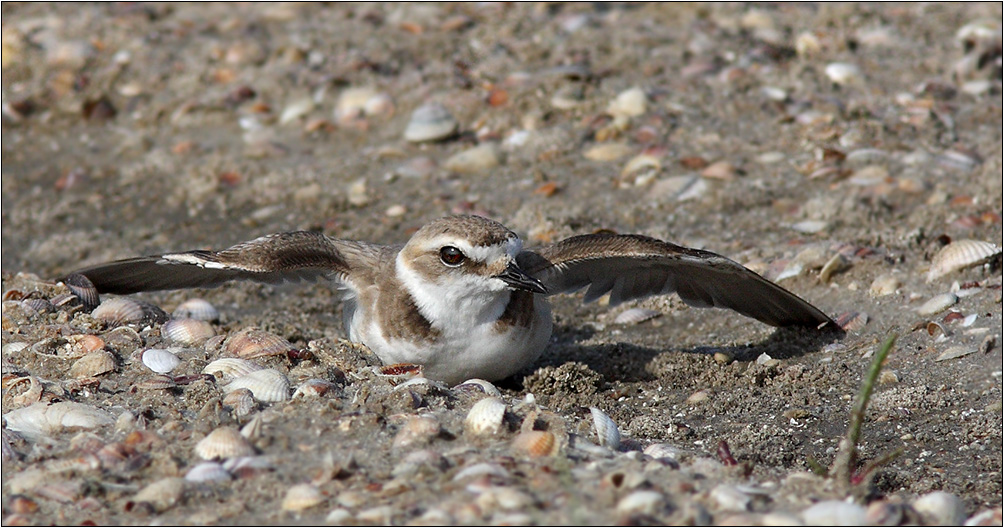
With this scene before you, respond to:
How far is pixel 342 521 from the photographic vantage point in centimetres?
307

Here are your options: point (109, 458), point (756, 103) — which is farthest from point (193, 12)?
point (109, 458)

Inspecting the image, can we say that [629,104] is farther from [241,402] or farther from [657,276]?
[241,402]

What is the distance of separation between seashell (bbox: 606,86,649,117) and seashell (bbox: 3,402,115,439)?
193 inches

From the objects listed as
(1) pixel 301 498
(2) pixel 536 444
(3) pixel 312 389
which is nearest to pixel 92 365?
(3) pixel 312 389

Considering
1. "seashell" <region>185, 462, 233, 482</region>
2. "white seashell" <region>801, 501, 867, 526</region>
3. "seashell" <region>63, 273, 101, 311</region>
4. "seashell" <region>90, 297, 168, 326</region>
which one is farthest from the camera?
"seashell" <region>63, 273, 101, 311</region>

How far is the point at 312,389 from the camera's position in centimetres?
404

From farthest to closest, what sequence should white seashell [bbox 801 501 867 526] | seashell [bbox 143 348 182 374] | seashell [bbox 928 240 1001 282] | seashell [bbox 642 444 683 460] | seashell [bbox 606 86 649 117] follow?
seashell [bbox 606 86 649 117] → seashell [bbox 928 240 1001 282] → seashell [bbox 143 348 182 374] → seashell [bbox 642 444 683 460] → white seashell [bbox 801 501 867 526]

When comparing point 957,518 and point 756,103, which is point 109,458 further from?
point 756,103

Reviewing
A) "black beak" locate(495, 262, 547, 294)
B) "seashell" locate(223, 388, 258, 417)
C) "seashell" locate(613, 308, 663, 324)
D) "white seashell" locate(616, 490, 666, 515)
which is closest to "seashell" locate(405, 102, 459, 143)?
"seashell" locate(613, 308, 663, 324)

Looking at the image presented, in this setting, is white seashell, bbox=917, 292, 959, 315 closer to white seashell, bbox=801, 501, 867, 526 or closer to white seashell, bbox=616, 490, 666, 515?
white seashell, bbox=801, 501, 867, 526

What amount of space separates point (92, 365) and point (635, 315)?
2797mm

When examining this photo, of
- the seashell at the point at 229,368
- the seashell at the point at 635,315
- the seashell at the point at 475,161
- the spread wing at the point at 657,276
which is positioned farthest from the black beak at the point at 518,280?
the seashell at the point at 475,161

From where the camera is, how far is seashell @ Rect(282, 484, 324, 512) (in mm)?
3162

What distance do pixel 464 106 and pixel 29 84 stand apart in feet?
12.4
